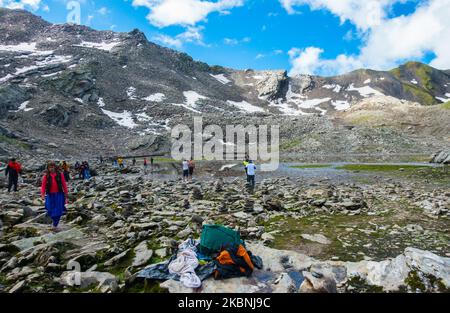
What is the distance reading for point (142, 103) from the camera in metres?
114

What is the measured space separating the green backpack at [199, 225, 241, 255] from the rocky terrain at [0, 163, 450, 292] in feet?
3.37

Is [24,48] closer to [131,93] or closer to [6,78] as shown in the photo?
[6,78]

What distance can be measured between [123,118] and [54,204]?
94.0 meters

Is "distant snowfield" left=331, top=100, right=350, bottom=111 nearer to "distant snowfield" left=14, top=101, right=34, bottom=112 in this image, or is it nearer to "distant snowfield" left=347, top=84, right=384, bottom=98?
"distant snowfield" left=347, top=84, right=384, bottom=98

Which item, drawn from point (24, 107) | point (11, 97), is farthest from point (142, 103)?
point (11, 97)

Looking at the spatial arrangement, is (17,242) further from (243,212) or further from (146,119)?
(146,119)

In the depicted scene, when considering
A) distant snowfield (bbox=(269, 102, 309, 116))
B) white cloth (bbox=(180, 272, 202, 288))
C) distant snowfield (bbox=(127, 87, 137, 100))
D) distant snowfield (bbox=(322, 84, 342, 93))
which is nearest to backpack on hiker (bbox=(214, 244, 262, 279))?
white cloth (bbox=(180, 272, 202, 288))

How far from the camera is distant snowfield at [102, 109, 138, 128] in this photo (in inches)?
3750

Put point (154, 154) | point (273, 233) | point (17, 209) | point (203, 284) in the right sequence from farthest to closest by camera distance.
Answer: point (154, 154), point (17, 209), point (273, 233), point (203, 284)

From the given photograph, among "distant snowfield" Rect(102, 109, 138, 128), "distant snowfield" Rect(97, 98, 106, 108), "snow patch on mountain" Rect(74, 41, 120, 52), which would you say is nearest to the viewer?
"distant snowfield" Rect(102, 109, 138, 128)

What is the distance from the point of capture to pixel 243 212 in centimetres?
1328
